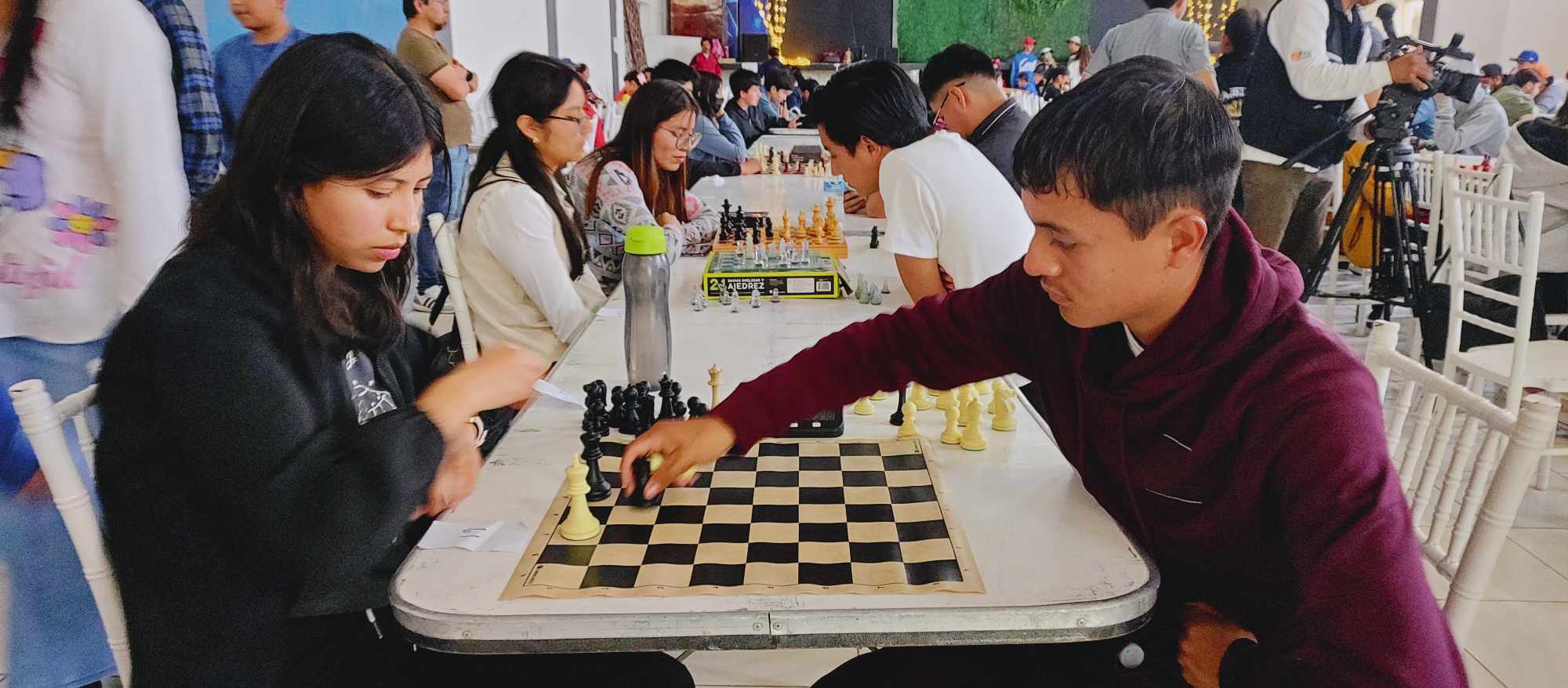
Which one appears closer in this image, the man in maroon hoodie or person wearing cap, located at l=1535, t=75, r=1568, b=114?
the man in maroon hoodie

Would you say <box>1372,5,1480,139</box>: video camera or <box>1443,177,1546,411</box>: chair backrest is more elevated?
<box>1372,5,1480,139</box>: video camera

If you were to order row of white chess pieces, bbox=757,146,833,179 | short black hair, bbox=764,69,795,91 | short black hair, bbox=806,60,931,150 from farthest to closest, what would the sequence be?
short black hair, bbox=764,69,795,91 < row of white chess pieces, bbox=757,146,833,179 < short black hair, bbox=806,60,931,150

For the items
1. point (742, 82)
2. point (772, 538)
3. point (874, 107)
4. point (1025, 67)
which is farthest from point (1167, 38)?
point (1025, 67)

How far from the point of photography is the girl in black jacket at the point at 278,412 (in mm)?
1001

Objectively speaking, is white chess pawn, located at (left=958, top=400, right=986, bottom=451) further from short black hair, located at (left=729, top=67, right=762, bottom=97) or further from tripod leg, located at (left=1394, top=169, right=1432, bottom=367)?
short black hair, located at (left=729, top=67, right=762, bottom=97)

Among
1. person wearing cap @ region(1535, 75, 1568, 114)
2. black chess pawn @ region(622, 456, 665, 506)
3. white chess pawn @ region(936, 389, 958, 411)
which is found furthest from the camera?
person wearing cap @ region(1535, 75, 1568, 114)

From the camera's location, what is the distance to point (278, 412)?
1.01 m

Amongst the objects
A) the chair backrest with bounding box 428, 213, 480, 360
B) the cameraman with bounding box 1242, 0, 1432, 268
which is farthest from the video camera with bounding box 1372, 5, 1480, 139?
the chair backrest with bounding box 428, 213, 480, 360

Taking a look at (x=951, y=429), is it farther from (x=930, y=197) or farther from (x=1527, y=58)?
(x=1527, y=58)

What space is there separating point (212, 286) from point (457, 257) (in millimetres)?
1402

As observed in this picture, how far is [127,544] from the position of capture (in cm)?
107

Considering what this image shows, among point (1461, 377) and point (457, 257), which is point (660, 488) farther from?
point (1461, 377)

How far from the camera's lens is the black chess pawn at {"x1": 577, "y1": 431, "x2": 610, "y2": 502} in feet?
4.14

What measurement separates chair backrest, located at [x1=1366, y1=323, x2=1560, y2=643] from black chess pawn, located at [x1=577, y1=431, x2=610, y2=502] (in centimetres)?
97
